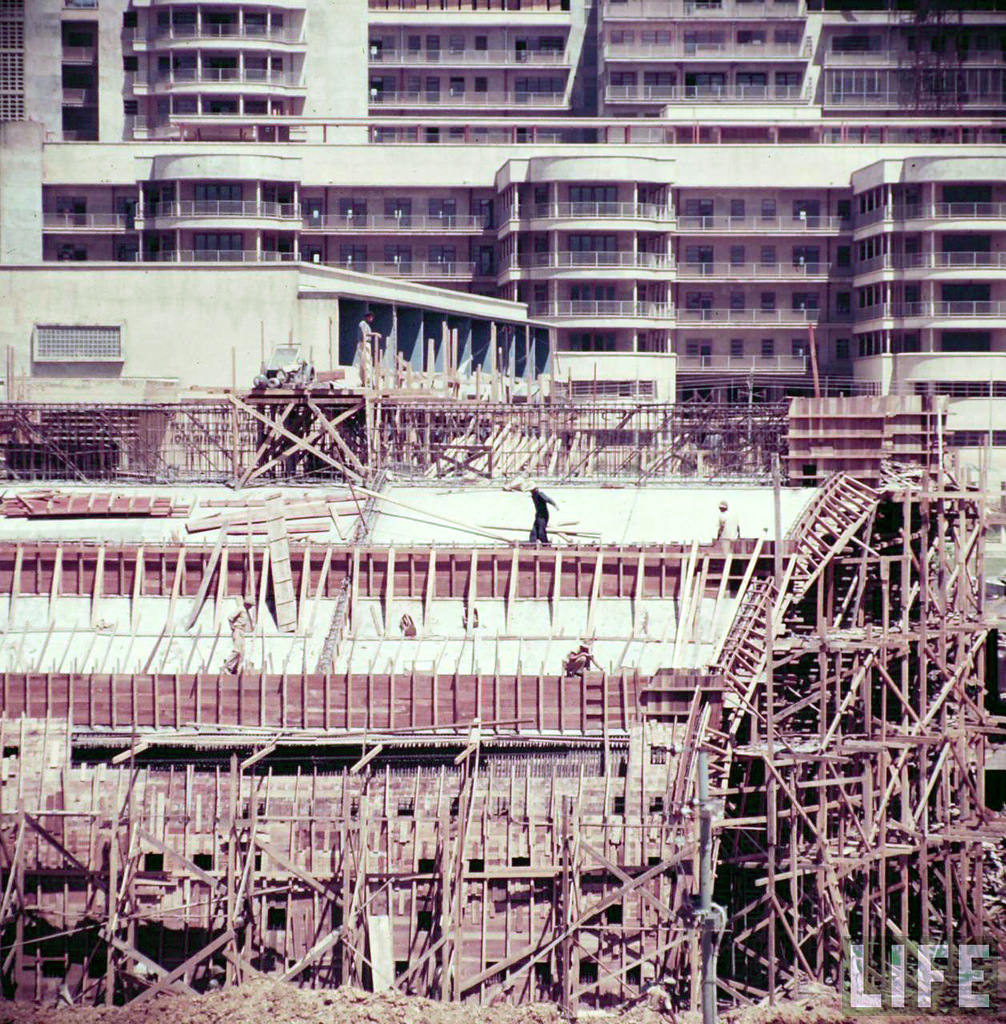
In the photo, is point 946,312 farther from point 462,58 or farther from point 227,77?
point 227,77

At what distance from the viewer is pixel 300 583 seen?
42.7 m

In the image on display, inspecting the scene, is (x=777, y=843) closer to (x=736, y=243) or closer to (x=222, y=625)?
(x=222, y=625)

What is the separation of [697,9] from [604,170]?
2442 cm

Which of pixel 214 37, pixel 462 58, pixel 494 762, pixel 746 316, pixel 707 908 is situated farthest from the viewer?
pixel 462 58

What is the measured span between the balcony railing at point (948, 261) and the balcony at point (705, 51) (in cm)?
2286

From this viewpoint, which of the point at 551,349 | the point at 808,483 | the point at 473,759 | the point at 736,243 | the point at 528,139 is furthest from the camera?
the point at 528,139

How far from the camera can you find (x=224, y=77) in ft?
333

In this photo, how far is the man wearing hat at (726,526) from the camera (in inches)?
1727

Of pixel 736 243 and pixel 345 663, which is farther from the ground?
pixel 736 243

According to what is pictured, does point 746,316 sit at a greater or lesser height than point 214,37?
lesser

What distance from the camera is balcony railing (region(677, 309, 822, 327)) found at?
295 feet

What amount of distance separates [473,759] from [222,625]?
26.6 feet

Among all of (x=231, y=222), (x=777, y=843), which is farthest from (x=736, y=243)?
(x=777, y=843)

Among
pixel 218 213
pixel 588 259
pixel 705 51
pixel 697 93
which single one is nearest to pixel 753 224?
pixel 588 259
